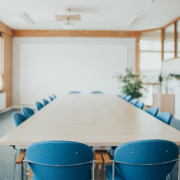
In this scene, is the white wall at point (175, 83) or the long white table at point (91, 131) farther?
the white wall at point (175, 83)

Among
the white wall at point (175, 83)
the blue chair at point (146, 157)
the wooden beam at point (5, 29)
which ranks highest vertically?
the wooden beam at point (5, 29)

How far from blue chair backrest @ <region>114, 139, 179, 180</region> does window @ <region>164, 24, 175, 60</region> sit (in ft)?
19.4

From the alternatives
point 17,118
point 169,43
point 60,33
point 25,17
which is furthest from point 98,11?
point 17,118

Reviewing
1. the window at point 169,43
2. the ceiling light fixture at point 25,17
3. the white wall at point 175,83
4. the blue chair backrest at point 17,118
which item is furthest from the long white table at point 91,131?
the window at point 169,43

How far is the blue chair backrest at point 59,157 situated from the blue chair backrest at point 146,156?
28 centimetres

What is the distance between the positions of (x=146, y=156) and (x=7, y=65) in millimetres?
7554

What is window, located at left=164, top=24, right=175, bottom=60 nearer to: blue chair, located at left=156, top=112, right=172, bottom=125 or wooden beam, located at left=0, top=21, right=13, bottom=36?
blue chair, located at left=156, top=112, right=172, bottom=125

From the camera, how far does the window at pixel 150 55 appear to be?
25.1 ft

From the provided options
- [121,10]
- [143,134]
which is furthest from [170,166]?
[121,10]

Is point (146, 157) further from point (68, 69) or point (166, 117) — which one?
point (68, 69)

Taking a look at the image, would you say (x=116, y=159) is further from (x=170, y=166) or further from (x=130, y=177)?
(x=170, y=166)

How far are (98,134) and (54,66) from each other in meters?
6.76

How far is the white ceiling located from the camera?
5.15m

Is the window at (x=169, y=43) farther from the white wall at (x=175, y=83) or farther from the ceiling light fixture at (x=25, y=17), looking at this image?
the ceiling light fixture at (x=25, y=17)
